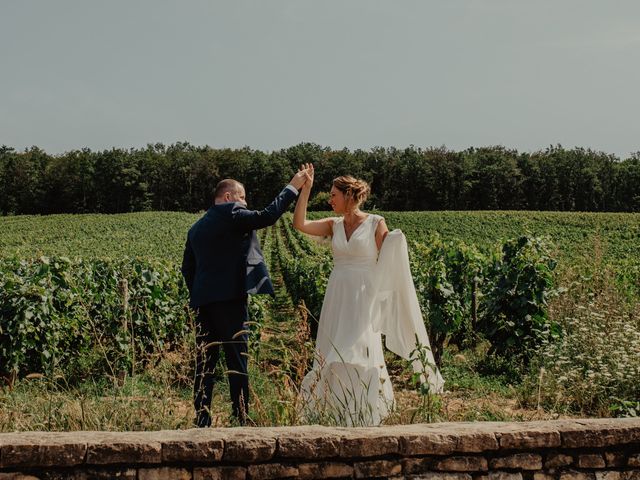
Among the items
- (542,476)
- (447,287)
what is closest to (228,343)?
(542,476)

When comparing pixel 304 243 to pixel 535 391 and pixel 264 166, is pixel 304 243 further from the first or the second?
pixel 264 166

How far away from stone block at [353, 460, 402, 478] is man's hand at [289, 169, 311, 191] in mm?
2516

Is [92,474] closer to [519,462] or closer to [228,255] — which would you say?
[519,462]

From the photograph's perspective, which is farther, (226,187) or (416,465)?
(226,187)

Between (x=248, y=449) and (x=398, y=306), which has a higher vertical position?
(x=398, y=306)

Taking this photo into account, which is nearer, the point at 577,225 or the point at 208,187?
the point at 577,225

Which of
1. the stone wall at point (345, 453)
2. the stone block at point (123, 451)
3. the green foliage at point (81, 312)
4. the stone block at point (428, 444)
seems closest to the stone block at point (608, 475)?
the stone wall at point (345, 453)

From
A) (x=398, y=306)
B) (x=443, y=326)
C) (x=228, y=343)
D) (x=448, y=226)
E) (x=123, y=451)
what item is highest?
(x=448, y=226)

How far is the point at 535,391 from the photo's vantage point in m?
6.94

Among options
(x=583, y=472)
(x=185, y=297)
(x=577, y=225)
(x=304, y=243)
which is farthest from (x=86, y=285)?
(x=577, y=225)

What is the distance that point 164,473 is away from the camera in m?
3.14

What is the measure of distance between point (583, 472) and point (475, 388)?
177 inches

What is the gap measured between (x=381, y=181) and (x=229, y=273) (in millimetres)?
103130

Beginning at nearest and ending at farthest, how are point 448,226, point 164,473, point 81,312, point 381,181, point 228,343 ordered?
point 164,473 < point 228,343 < point 81,312 < point 448,226 < point 381,181
